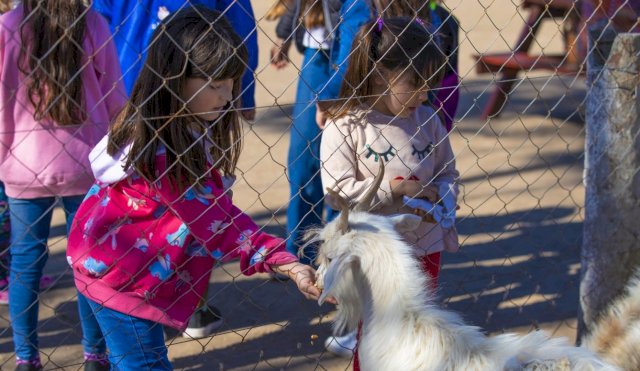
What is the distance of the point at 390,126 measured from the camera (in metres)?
3.16

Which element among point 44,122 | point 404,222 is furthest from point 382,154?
point 44,122

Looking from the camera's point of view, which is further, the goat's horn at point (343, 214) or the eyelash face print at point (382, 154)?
the eyelash face print at point (382, 154)

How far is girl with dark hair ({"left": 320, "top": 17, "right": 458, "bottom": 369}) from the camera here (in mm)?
3072

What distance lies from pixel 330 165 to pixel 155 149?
0.73 m

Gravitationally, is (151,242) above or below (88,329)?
above

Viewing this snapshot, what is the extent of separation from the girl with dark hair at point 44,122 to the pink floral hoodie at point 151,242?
63cm

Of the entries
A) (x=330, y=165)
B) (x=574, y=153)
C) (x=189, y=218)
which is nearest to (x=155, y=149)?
(x=189, y=218)

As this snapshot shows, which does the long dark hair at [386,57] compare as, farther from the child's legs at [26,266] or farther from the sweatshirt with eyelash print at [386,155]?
the child's legs at [26,266]

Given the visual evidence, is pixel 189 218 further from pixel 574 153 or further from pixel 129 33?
pixel 574 153

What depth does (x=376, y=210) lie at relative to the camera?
3.05 m

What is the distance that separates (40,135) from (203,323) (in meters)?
1.19

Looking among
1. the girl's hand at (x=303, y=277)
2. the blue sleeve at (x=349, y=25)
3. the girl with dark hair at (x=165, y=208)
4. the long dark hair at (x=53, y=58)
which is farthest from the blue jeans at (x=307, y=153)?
the girl's hand at (x=303, y=277)

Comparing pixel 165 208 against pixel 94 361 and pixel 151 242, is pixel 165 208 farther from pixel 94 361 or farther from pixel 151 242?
pixel 94 361

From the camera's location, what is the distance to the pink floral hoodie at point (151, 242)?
258 centimetres
